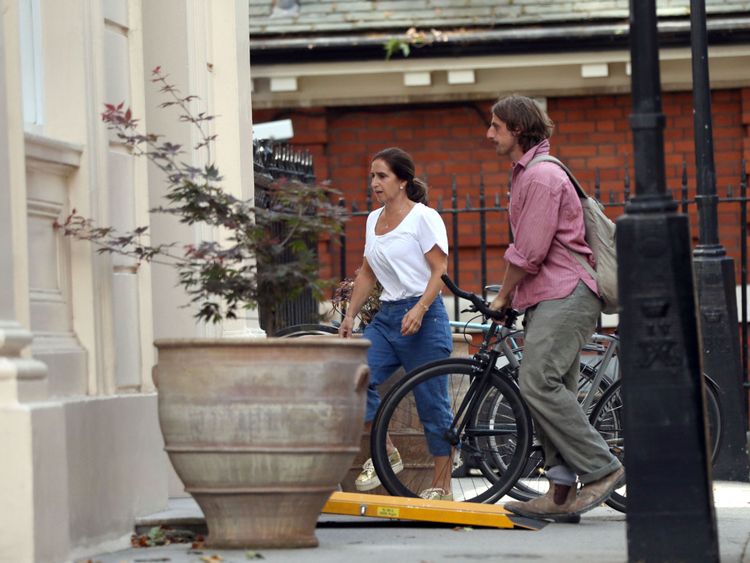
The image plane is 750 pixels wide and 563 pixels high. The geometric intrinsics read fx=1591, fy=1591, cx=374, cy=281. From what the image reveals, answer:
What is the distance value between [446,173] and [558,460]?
6924 mm

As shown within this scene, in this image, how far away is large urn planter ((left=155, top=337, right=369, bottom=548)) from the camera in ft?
19.5

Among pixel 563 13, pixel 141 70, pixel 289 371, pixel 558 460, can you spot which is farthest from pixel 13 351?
pixel 563 13

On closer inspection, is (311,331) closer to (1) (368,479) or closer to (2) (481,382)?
(1) (368,479)

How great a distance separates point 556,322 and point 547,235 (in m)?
0.39

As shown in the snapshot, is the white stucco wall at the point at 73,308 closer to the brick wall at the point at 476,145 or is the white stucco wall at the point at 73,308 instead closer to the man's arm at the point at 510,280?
the man's arm at the point at 510,280

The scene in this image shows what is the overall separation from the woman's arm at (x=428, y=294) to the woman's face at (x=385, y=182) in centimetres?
36

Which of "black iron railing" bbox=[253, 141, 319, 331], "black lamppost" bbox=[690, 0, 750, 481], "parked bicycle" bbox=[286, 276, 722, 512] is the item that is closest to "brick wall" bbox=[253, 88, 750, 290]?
"black iron railing" bbox=[253, 141, 319, 331]

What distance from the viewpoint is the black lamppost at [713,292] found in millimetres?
10039

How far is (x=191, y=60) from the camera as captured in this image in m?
8.10

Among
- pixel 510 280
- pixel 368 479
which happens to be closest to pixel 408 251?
pixel 510 280

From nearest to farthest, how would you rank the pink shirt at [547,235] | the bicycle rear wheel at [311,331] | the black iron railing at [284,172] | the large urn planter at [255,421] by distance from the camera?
the large urn planter at [255,421] < the pink shirt at [547,235] < the bicycle rear wheel at [311,331] < the black iron railing at [284,172]

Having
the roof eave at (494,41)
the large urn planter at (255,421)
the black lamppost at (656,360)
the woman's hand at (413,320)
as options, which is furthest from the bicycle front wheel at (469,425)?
the roof eave at (494,41)

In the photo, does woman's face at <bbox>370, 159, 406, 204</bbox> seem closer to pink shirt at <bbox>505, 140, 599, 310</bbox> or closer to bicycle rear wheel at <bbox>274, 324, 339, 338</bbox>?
pink shirt at <bbox>505, 140, 599, 310</bbox>

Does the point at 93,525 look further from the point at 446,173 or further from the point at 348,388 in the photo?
the point at 446,173
